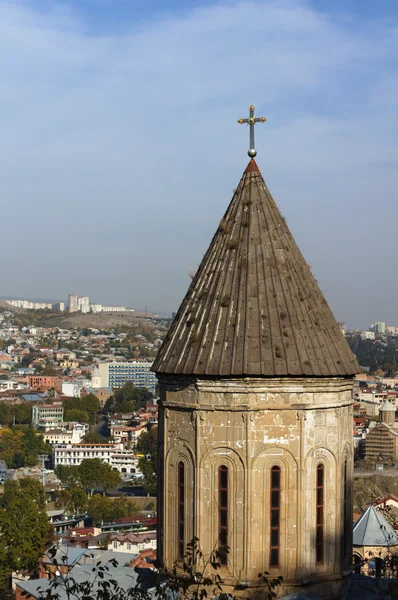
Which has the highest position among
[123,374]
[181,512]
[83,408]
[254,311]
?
[123,374]

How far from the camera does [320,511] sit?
9359mm

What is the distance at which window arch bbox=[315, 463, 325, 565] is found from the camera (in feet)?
30.6

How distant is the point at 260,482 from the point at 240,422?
1.92ft

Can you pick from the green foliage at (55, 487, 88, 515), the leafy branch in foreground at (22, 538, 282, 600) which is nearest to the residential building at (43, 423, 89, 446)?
the green foliage at (55, 487, 88, 515)

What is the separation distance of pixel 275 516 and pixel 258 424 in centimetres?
87

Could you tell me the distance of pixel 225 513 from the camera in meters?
9.16

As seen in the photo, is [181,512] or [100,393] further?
[100,393]

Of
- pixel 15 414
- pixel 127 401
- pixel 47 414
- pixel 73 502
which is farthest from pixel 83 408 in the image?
pixel 73 502

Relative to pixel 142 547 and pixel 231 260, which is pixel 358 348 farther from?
pixel 231 260

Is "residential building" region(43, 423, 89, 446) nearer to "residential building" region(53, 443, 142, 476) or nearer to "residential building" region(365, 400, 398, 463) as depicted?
"residential building" region(53, 443, 142, 476)

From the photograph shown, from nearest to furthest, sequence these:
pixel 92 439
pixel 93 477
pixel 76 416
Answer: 1. pixel 93 477
2. pixel 92 439
3. pixel 76 416

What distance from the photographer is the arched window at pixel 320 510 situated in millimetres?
9320

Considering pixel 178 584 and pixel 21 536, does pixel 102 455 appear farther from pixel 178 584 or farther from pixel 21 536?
pixel 178 584

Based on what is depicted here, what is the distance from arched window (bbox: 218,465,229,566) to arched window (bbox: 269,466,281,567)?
42 cm
